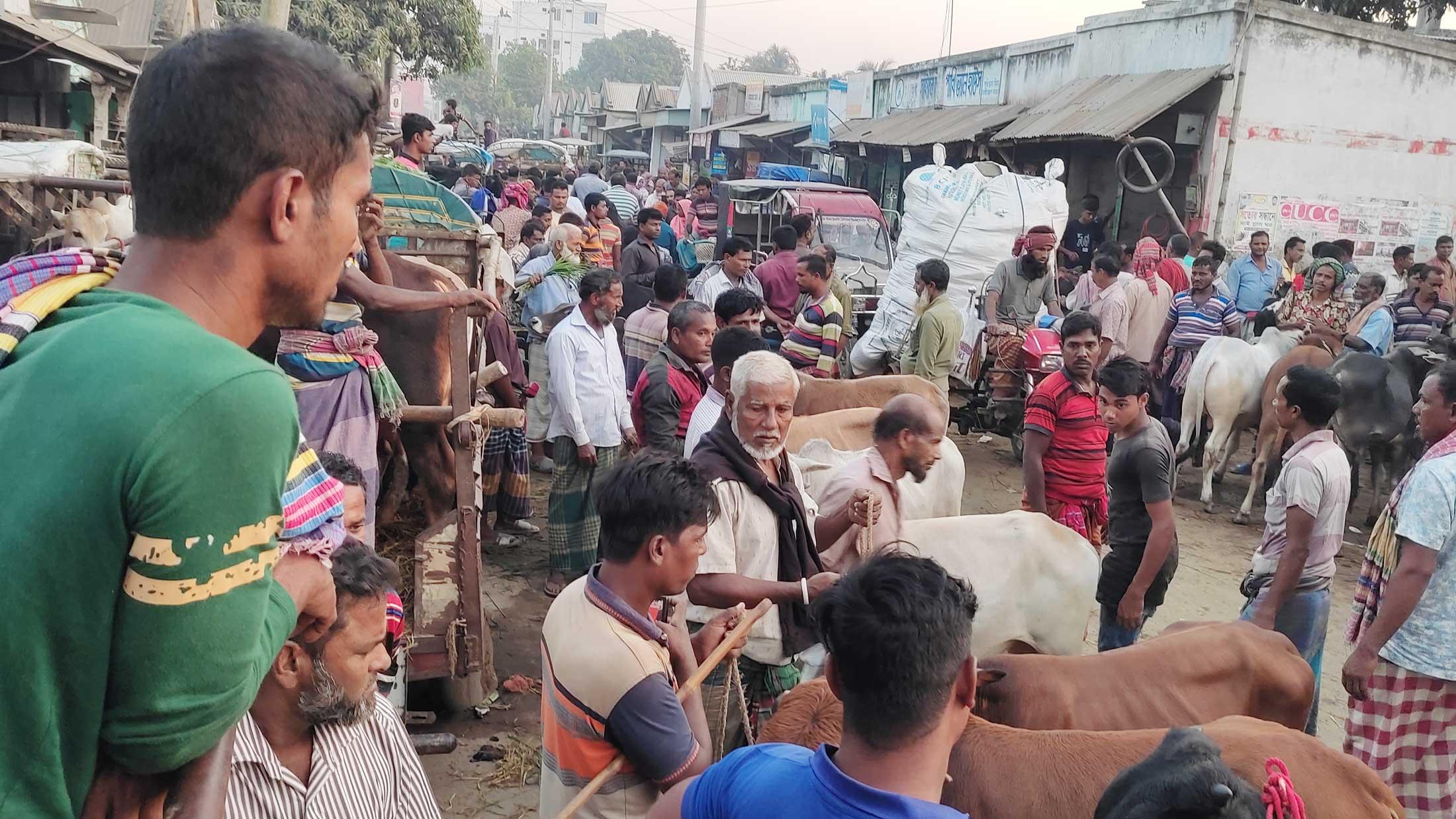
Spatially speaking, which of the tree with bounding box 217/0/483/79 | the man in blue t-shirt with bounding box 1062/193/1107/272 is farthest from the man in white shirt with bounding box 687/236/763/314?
the tree with bounding box 217/0/483/79

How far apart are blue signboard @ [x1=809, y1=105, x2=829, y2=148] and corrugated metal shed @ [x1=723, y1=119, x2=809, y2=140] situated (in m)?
0.41

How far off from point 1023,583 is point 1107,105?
13.1m

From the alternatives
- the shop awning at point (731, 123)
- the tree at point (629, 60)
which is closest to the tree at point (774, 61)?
the tree at point (629, 60)

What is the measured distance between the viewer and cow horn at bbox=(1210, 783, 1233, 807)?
6.25 ft

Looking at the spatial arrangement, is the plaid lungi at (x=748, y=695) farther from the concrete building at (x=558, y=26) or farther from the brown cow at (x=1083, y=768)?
the concrete building at (x=558, y=26)

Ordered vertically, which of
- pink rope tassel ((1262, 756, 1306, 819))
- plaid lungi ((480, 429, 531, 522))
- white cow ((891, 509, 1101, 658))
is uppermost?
pink rope tassel ((1262, 756, 1306, 819))

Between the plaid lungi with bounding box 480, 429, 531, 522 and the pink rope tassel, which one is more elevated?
the pink rope tassel

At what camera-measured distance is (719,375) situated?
5.23 meters

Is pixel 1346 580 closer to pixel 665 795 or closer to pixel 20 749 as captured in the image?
pixel 665 795

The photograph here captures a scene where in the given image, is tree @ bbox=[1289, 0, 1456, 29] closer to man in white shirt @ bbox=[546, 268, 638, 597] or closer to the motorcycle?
the motorcycle

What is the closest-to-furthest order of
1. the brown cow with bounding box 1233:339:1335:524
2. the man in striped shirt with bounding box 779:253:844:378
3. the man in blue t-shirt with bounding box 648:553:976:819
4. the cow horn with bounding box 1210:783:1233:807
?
the man in blue t-shirt with bounding box 648:553:976:819
the cow horn with bounding box 1210:783:1233:807
the man in striped shirt with bounding box 779:253:844:378
the brown cow with bounding box 1233:339:1335:524

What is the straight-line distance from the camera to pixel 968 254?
451 inches

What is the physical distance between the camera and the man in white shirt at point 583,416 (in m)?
6.41

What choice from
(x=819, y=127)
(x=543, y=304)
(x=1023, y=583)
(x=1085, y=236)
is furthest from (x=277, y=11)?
(x=819, y=127)
